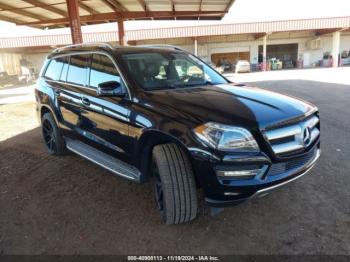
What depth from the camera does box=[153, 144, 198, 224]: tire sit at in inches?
123

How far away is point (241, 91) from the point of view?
380 cm

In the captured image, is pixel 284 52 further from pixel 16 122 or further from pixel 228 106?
pixel 228 106

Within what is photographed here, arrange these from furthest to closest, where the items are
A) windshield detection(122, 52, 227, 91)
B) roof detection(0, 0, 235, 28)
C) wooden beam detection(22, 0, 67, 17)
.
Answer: roof detection(0, 0, 235, 28) < wooden beam detection(22, 0, 67, 17) < windshield detection(122, 52, 227, 91)

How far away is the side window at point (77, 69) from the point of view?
15.0 feet

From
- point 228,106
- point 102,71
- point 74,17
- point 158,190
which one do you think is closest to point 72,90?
point 102,71

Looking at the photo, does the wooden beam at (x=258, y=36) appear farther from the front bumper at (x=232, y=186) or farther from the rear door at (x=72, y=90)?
the front bumper at (x=232, y=186)

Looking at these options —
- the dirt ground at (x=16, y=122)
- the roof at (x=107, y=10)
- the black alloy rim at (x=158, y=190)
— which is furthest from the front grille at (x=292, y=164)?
the roof at (x=107, y=10)

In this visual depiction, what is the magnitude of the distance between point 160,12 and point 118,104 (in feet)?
45.4

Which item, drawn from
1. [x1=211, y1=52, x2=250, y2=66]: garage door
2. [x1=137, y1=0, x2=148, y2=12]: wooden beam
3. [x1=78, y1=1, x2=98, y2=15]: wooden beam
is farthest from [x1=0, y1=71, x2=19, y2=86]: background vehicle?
[x1=137, y1=0, x2=148, y2=12]: wooden beam

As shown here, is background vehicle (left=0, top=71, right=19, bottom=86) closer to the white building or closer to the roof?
the white building

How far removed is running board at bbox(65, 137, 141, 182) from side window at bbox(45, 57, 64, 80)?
1.16 meters

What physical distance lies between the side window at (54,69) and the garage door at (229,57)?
3332 cm

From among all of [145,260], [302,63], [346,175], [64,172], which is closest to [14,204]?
[64,172]

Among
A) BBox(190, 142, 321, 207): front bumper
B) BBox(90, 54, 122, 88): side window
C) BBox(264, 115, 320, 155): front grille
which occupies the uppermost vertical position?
BBox(90, 54, 122, 88): side window
